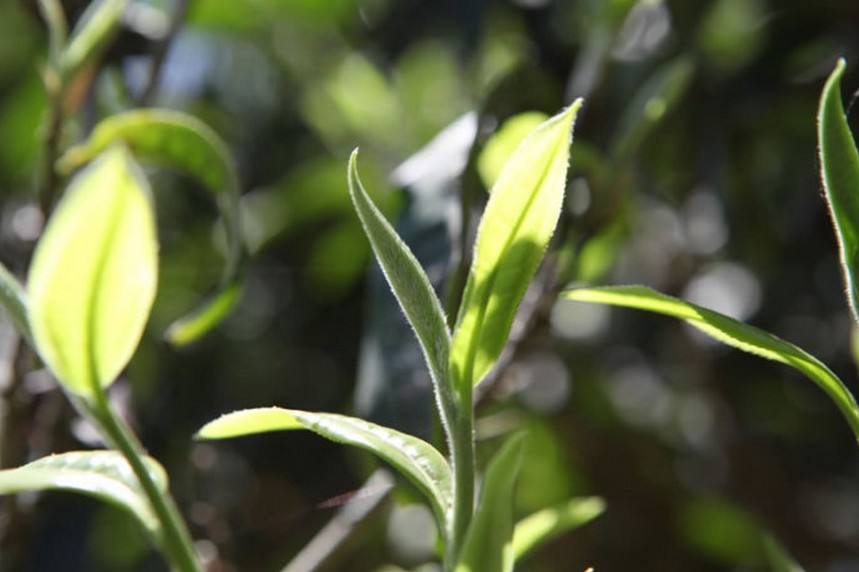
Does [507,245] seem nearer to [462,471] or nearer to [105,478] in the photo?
[462,471]

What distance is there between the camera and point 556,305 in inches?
44.8

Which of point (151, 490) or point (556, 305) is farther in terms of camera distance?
point (556, 305)

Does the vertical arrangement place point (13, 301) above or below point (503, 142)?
above

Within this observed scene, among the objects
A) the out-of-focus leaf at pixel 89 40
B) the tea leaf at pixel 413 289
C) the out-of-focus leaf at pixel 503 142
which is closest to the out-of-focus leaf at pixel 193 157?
the out-of-focus leaf at pixel 89 40

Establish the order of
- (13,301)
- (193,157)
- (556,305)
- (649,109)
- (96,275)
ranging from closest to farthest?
1. (96,275)
2. (13,301)
3. (193,157)
4. (649,109)
5. (556,305)

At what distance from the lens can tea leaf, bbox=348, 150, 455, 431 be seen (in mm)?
496

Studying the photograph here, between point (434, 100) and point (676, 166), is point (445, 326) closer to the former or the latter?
point (676, 166)

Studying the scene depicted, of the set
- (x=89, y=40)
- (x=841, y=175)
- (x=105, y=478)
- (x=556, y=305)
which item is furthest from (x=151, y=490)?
(x=556, y=305)

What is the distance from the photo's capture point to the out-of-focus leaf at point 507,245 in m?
0.48

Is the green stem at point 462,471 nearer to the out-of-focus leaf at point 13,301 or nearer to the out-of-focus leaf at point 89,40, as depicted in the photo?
the out-of-focus leaf at point 13,301

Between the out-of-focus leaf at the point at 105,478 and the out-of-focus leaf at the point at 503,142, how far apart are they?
15.8 inches

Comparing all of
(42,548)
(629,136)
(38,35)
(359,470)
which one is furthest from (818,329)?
(38,35)

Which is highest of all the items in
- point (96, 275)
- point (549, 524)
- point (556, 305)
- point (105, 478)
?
point (96, 275)

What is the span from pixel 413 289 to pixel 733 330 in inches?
5.2
